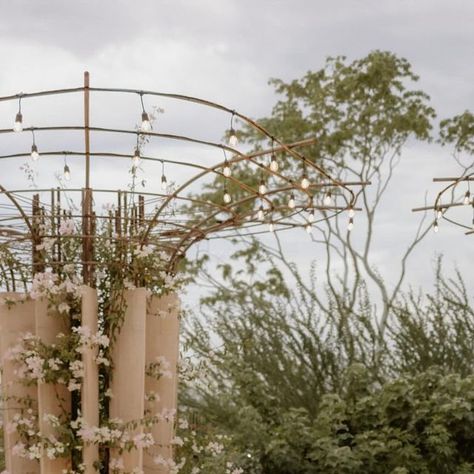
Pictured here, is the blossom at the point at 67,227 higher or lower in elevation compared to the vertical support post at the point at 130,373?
higher

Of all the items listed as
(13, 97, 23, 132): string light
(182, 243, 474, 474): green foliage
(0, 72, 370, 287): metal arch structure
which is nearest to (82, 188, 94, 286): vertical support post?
(0, 72, 370, 287): metal arch structure

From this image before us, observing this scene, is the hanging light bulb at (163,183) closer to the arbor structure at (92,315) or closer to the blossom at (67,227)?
the arbor structure at (92,315)

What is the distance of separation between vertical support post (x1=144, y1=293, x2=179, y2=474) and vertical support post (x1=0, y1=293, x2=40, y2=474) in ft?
1.81

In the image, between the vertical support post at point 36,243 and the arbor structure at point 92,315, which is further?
the vertical support post at point 36,243

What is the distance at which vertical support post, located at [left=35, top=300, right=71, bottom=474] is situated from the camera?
440 cm

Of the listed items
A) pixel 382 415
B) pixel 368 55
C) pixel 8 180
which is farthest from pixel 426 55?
pixel 8 180

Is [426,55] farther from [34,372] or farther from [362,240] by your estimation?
[34,372]

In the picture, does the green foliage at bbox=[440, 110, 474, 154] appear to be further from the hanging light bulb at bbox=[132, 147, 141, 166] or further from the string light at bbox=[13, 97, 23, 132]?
the string light at bbox=[13, 97, 23, 132]

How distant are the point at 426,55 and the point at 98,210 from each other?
7114 mm

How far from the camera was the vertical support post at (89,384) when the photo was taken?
4.34 metres

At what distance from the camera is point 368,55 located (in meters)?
13.6

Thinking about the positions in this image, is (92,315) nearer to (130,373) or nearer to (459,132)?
(130,373)

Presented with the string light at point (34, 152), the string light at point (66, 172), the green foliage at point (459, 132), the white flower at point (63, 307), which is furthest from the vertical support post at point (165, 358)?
the green foliage at point (459, 132)

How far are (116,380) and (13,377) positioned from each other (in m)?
0.52
